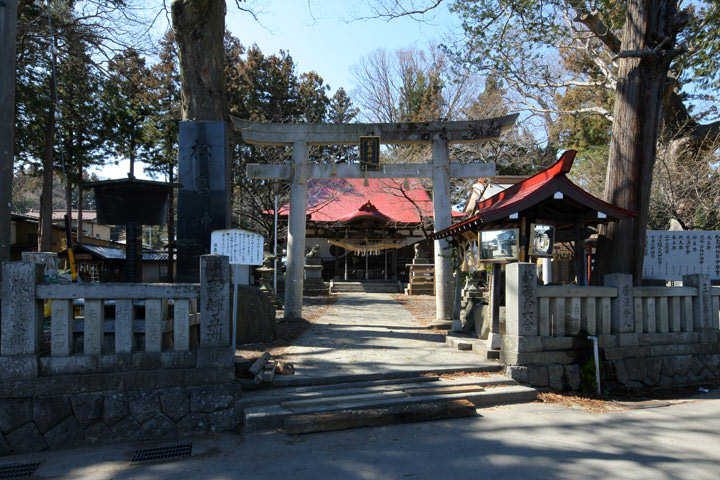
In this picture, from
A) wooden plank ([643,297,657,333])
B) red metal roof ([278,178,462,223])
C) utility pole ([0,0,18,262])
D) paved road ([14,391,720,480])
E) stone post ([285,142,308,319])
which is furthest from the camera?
red metal roof ([278,178,462,223])

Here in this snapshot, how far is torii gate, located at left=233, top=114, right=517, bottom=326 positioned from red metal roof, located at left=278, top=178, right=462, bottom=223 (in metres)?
10.2

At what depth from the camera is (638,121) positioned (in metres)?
8.02

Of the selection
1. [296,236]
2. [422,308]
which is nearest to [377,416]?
[296,236]

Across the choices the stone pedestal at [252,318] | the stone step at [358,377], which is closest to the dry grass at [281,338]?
the stone pedestal at [252,318]

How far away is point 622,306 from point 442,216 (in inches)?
172

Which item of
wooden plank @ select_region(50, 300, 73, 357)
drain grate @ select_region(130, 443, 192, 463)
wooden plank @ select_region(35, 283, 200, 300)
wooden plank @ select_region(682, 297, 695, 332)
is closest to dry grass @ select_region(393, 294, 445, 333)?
wooden plank @ select_region(682, 297, 695, 332)

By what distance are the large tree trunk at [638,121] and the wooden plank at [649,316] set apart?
985 mm

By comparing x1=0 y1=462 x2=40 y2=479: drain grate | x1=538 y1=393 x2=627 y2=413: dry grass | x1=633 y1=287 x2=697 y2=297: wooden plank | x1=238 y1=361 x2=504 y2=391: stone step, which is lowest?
x1=0 y1=462 x2=40 y2=479: drain grate

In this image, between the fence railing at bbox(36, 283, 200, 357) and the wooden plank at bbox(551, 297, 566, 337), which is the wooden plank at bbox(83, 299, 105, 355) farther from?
the wooden plank at bbox(551, 297, 566, 337)

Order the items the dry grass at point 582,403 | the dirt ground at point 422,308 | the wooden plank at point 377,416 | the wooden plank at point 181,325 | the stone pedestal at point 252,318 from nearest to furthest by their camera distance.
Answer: the wooden plank at point 377,416, the wooden plank at point 181,325, the dry grass at point 582,403, the stone pedestal at point 252,318, the dirt ground at point 422,308

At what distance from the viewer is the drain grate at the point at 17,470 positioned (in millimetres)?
4062

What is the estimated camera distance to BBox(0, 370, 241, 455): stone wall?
4.65 metres

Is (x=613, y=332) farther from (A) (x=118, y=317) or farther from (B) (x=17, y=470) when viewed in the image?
(B) (x=17, y=470)

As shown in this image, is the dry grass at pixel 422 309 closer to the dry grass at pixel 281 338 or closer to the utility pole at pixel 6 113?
the dry grass at pixel 281 338
